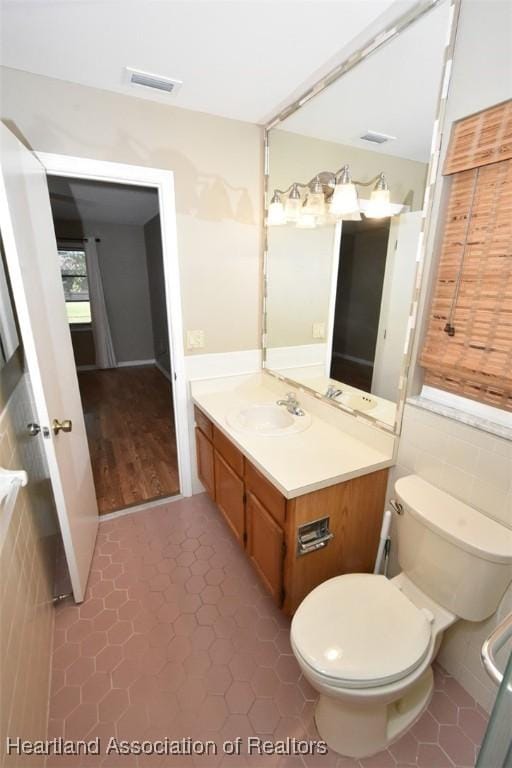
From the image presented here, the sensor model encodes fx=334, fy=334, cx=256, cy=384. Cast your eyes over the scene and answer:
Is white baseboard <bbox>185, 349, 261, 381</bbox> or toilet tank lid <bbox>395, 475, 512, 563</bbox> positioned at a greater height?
white baseboard <bbox>185, 349, 261, 381</bbox>

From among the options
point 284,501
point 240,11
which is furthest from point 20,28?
point 284,501

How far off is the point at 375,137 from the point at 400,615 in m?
1.85

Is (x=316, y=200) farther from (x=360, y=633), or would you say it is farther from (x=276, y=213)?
(x=360, y=633)

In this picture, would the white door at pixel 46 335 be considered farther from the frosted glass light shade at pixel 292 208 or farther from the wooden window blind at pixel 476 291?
the wooden window blind at pixel 476 291

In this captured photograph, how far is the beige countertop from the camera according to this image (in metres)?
1.29

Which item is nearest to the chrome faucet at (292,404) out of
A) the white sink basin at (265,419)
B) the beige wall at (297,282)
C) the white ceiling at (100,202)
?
the white sink basin at (265,419)

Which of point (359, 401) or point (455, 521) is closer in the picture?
point (455, 521)

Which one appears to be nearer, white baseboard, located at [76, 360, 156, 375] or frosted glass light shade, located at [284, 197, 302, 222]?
frosted glass light shade, located at [284, 197, 302, 222]

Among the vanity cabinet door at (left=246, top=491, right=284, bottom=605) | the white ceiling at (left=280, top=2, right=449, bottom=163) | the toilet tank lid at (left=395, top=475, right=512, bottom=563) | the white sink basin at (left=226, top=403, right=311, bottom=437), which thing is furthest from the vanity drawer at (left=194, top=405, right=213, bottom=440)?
the white ceiling at (left=280, top=2, right=449, bottom=163)

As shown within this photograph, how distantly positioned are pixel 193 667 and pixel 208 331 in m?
1.69

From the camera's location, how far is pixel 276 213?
Answer: 1.93 m

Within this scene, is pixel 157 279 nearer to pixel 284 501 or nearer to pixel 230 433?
pixel 230 433

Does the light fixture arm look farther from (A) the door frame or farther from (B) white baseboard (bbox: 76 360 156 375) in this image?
(B) white baseboard (bbox: 76 360 156 375)

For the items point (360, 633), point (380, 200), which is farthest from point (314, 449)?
point (380, 200)
